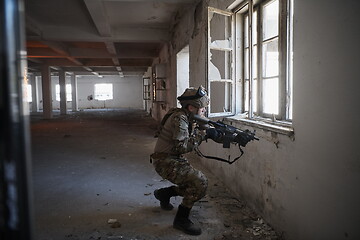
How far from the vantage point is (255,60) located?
3516mm

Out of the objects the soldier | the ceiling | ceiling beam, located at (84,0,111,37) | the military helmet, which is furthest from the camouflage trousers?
ceiling beam, located at (84,0,111,37)

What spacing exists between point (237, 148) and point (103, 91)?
77.0ft

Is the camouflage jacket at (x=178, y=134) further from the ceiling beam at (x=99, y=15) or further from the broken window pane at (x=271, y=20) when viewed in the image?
the ceiling beam at (x=99, y=15)

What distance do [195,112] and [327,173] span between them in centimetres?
135

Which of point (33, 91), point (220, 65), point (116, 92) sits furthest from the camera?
point (116, 92)

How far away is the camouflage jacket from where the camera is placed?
8.89 ft

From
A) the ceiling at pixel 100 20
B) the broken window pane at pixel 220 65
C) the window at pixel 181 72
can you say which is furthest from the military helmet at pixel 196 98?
the window at pixel 181 72


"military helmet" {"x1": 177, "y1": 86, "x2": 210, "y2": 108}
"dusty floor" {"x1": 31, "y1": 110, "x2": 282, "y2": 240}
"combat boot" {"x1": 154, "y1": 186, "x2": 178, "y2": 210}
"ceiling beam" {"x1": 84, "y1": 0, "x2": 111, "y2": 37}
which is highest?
"ceiling beam" {"x1": 84, "y1": 0, "x2": 111, "y2": 37}

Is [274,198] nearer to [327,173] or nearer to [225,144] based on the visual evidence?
[225,144]

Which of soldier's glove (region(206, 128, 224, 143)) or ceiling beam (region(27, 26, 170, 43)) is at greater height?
ceiling beam (region(27, 26, 170, 43))

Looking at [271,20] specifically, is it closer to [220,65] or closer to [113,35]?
[220,65]

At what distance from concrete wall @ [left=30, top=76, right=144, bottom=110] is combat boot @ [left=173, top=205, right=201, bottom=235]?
75.3 feet

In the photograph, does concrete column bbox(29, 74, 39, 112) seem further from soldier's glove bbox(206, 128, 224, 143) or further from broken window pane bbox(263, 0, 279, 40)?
soldier's glove bbox(206, 128, 224, 143)

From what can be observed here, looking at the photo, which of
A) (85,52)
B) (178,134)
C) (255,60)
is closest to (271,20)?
(255,60)
